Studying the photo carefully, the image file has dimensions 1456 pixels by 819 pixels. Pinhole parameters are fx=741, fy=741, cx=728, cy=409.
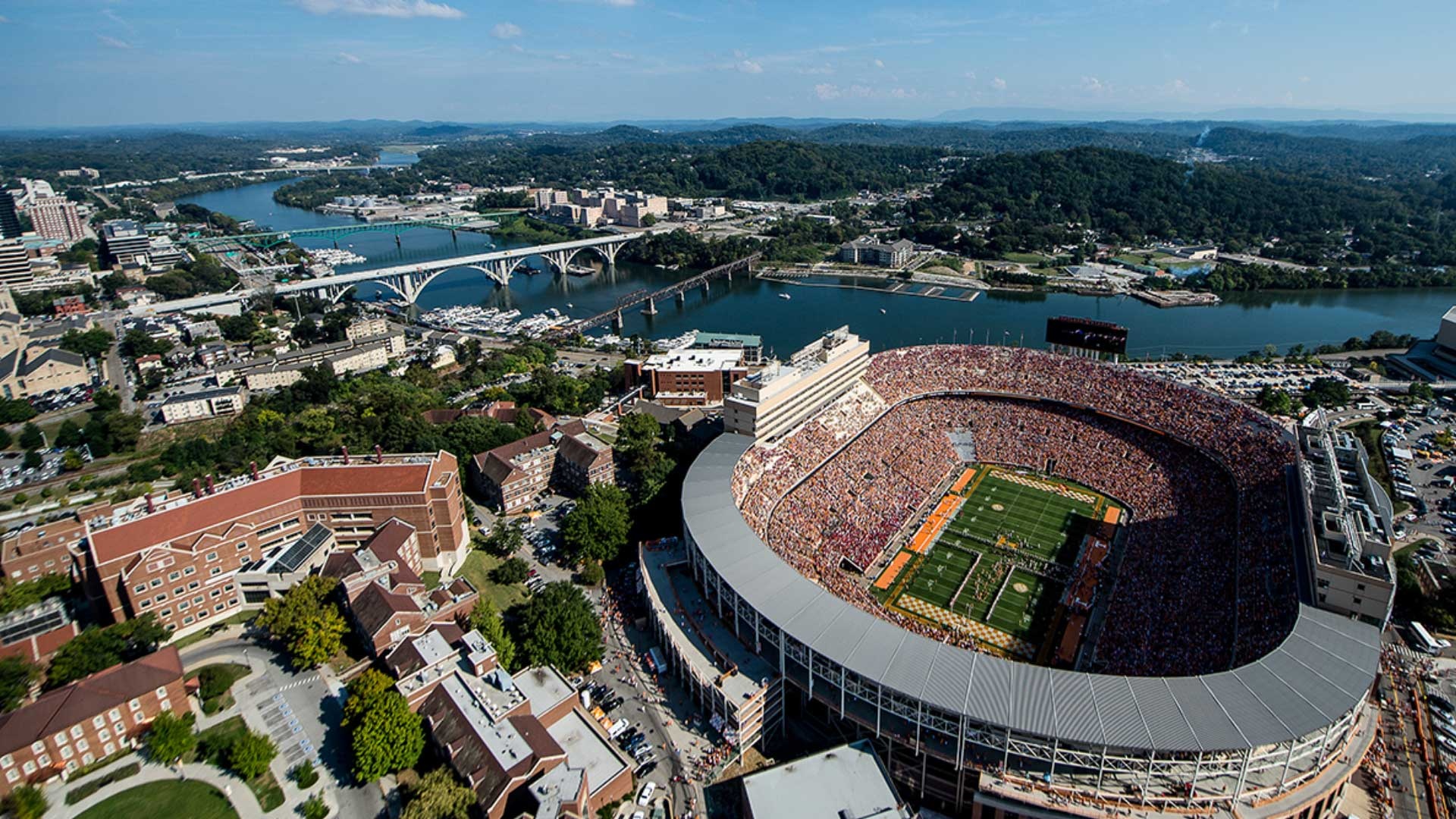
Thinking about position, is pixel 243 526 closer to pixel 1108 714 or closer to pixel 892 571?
pixel 892 571

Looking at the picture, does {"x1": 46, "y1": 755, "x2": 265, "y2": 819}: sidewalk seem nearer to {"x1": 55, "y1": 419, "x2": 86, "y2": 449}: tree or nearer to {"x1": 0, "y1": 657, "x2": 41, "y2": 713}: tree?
{"x1": 0, "y1": 657, "x2": 41, "y2": 713}: tree

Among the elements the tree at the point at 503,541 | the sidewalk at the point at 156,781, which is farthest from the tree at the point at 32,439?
the sidewalk at the point at 156,781

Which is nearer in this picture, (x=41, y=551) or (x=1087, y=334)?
(x=41, y=551)

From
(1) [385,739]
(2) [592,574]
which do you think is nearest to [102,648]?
(1) [385,739]

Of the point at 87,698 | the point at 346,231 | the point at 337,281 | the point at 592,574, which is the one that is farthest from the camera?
the point at 346,231

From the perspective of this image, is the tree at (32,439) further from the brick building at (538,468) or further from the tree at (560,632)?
the tree at (560,632)

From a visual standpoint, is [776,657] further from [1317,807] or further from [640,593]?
[1317,807]

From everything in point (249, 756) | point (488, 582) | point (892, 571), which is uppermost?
point (249, 756)
